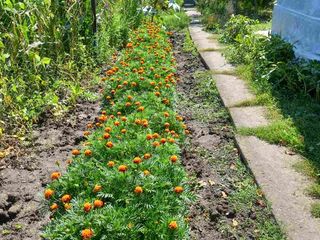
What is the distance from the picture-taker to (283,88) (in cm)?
516

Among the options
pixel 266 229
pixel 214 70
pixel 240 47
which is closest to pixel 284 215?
pixel 266 229

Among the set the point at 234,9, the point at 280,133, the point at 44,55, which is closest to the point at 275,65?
the point at 280,133

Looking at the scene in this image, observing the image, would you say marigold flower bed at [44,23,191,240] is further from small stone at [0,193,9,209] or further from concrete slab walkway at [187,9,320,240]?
concrete slab walkway at [187,9,320,240]

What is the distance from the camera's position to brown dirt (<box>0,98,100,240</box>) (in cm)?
280

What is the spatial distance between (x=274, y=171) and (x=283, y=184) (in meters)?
0.20

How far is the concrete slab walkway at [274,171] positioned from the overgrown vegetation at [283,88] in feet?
0.41

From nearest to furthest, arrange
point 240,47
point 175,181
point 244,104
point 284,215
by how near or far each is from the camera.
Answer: point 175,181
point 284,215
point 244,104
point 240,47

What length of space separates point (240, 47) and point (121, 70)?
100 inches

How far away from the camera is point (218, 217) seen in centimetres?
286

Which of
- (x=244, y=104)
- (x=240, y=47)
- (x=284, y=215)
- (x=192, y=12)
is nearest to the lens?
(x=284, y=215)

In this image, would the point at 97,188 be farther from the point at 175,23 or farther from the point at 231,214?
the point at 175,23

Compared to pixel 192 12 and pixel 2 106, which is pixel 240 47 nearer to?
pixel 2 106

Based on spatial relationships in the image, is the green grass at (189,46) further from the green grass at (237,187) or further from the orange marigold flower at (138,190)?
the orange marigold flower at (138,190)

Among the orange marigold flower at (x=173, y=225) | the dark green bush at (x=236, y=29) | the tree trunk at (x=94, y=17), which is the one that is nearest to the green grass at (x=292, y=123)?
the orange marigold flower at (x=173, y=225)
